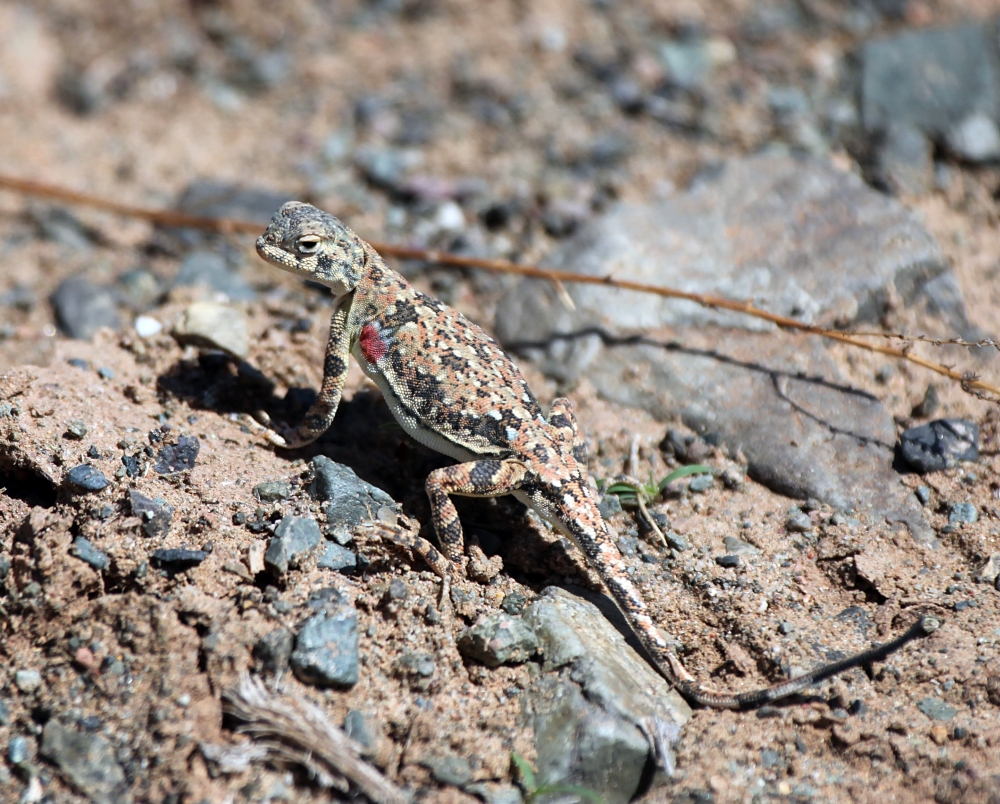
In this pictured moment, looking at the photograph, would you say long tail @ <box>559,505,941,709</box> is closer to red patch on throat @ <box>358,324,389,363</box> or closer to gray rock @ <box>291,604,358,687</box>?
gray rock @ <box>291,604,358,687</box>

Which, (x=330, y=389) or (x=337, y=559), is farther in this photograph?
(x=330, y=389)

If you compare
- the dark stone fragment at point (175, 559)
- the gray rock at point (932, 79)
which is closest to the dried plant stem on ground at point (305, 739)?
the dark stone fragment at point (175, 559)

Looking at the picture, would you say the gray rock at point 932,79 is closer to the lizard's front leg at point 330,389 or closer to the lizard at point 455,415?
the lizard at point 455,415

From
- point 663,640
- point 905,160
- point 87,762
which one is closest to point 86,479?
point 87,762

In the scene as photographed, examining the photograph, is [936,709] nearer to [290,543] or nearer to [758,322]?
[758,322]

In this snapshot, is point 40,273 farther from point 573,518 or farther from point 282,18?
point 573,518

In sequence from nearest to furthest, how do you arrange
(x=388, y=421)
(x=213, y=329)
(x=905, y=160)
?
1. (x=388, y=421)
2. (x=213, y=329)
3. (x=905, y=160)

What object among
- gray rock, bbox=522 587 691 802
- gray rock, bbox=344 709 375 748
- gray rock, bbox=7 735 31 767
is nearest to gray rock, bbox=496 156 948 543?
gray rock, bbox=522 587 691 802
